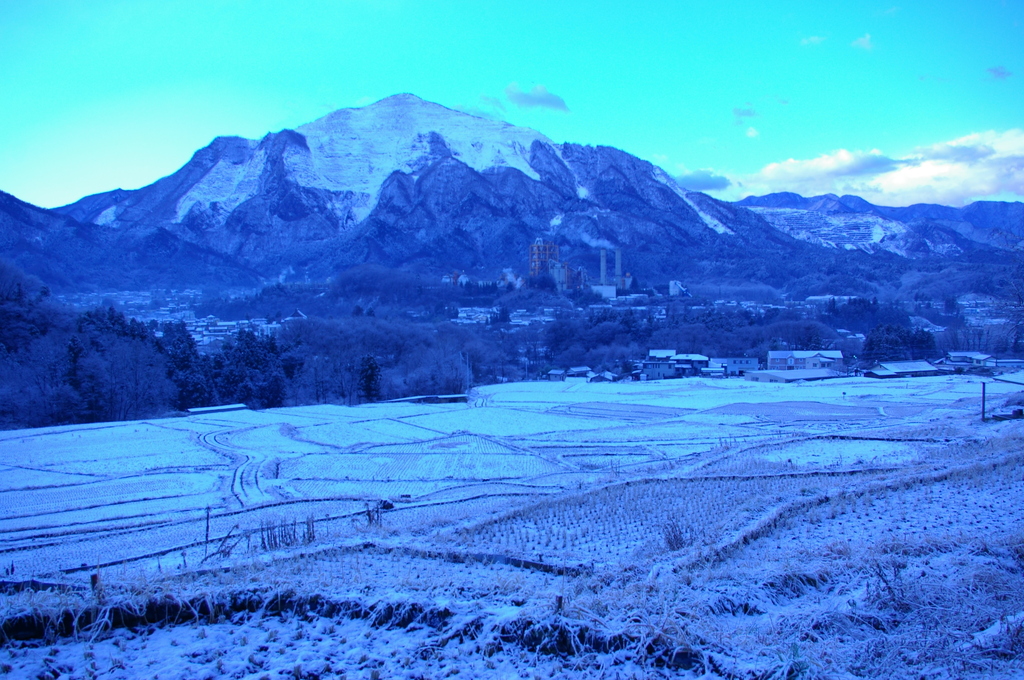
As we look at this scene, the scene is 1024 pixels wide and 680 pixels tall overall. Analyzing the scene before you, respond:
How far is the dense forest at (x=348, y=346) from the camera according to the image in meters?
33.0

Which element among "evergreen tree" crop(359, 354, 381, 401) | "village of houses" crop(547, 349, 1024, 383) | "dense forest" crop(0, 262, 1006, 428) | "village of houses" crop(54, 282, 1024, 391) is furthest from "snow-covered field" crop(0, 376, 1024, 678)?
"village of houses" crop(54, 282, 1024, 391)

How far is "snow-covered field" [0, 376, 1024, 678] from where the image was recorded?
13.4 feet

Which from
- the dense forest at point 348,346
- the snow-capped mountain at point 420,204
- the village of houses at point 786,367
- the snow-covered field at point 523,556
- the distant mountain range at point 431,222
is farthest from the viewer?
the snow-capped mountain at point 420,204

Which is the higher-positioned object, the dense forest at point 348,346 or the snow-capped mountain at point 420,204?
the snow-capped mountain at point 420,204

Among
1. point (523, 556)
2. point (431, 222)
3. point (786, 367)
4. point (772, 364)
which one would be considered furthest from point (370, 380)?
point (431, 222)

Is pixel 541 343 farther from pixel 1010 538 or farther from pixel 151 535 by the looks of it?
pixel 1010 538

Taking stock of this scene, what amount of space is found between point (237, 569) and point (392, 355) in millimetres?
43678

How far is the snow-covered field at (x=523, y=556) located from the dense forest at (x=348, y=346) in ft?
40.3

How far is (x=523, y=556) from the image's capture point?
741cm

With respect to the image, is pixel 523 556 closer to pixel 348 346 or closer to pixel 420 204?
pixel 348 346

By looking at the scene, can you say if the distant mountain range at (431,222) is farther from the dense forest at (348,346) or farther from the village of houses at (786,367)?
the village of houses at (786,367)

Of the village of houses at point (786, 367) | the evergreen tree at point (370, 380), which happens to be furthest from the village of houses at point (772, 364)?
the evergreen tree at point (370, 380)

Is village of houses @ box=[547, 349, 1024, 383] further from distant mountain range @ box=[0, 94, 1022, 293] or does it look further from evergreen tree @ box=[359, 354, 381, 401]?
distant mountain range @ box=[0, 94, 1022, 293]

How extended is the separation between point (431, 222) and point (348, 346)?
66.7 metres
